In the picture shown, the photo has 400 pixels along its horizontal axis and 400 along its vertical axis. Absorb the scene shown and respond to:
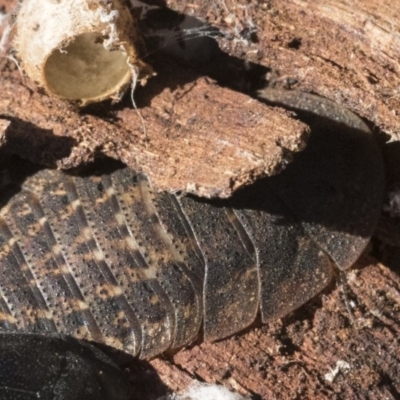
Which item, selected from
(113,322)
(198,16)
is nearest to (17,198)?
(113,322)

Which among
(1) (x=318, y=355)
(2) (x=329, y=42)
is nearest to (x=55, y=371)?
(1) (x=318, y=355)

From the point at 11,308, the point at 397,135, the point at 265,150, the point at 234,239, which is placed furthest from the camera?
the point at 234,239

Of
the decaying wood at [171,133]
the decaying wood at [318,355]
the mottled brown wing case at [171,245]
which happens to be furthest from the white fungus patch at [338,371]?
the decaying wood at [171,133]

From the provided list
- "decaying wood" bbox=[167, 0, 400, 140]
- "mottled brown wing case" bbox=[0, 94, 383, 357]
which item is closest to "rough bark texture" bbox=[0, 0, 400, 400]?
"decaying wood" bbox=[167, 0, 400, 140]

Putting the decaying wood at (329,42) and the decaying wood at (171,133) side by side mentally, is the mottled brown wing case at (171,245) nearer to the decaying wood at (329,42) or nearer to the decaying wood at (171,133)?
the decaying wood at (171,133)

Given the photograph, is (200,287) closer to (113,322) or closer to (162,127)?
(113,322)

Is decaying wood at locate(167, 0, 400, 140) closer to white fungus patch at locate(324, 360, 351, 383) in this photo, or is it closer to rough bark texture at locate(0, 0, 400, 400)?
rough bark texture at locate(0, 0, 400, 400)

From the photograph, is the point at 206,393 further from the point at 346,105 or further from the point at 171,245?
the point at 346,105
